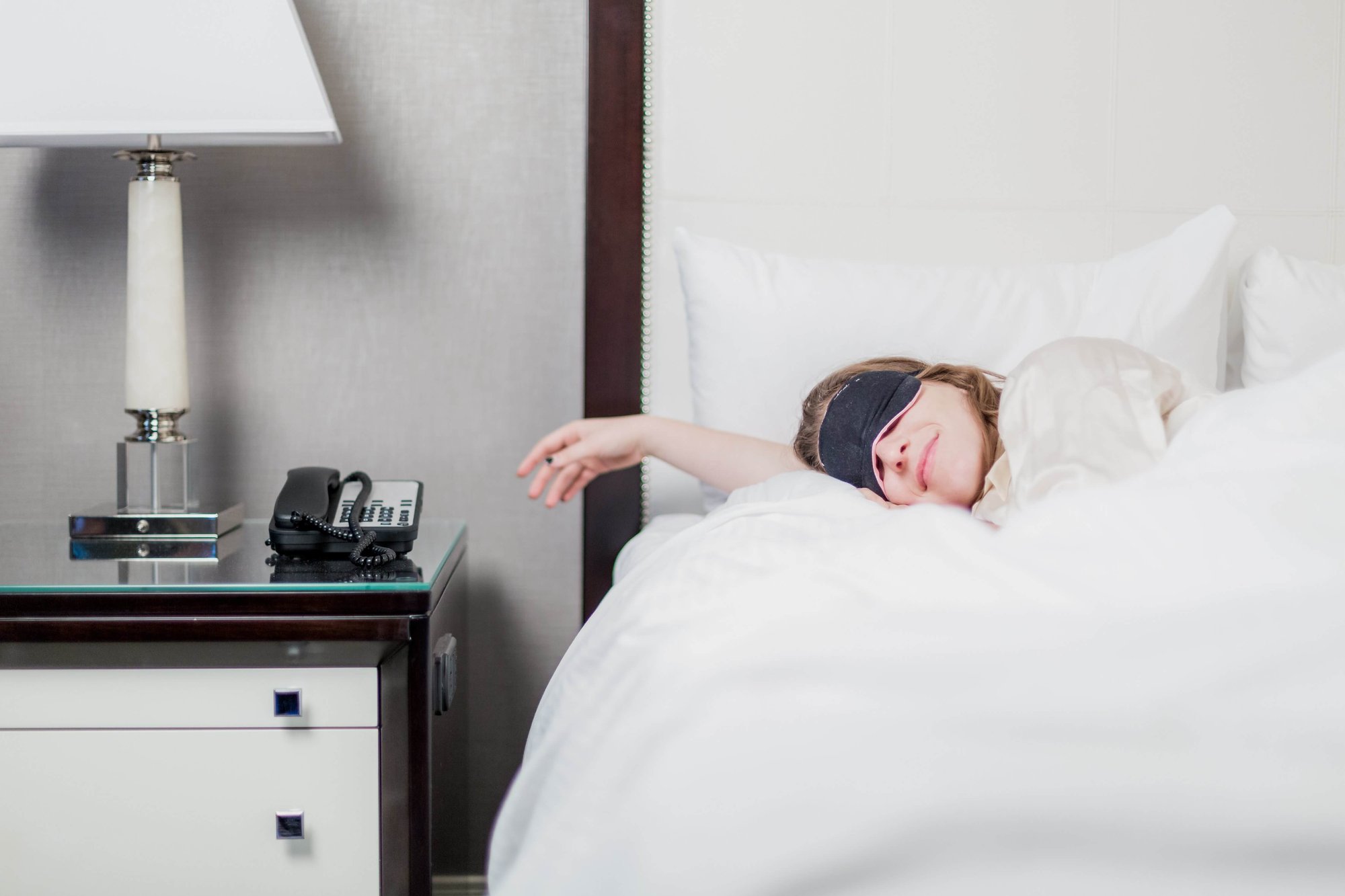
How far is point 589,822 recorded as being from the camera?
54 cm

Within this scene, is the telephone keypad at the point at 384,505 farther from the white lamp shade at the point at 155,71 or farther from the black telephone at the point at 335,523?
the white lamp shade at the point at 155,71

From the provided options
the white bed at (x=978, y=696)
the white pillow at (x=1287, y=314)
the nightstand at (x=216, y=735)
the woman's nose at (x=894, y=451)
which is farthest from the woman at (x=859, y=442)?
the white pillow at (x=1287, y=314)

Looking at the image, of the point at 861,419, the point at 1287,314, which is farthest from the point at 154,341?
the point at 1287,314

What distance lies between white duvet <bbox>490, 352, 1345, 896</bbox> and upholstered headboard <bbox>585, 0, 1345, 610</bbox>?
2.53 ft

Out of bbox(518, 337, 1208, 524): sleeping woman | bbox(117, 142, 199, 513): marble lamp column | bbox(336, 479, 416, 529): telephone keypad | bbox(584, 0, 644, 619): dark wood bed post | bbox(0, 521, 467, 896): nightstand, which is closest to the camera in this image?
bbox(518, 337, 1208, 524): sleeping woman

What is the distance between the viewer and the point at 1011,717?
0.47m

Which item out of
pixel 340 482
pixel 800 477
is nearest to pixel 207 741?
pixel 340 482

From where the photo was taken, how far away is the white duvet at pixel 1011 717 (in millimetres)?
446

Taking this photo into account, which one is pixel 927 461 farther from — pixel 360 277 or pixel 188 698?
pixel 360 277

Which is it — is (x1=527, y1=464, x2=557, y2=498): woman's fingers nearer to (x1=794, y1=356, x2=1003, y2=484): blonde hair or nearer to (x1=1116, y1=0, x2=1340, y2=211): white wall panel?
(x1=794, y1=356, x2=1003, y2=484): blonde hair

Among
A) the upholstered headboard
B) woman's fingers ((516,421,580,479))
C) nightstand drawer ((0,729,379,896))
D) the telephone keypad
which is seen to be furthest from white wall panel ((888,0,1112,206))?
nightstand drawer ((0,729,379,896))

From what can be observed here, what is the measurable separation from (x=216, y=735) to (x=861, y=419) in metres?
0.68

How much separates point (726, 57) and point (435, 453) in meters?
0.70

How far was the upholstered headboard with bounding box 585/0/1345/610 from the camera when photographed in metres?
1.29
